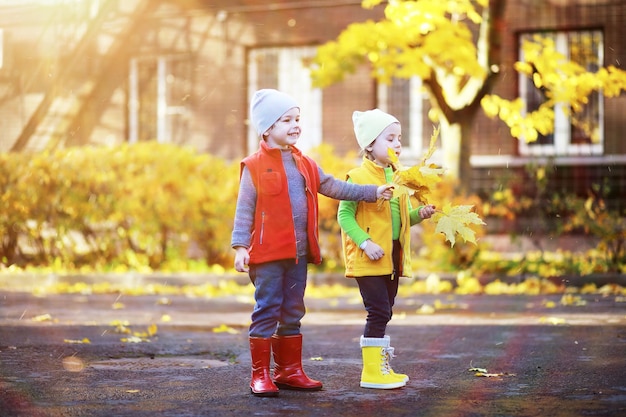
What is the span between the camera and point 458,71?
13.0 m

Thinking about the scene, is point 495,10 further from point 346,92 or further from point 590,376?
point 590,376

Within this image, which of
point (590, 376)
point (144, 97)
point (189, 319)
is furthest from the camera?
point (144, 97)

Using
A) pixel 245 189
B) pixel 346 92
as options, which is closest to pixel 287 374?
pixel 245 189

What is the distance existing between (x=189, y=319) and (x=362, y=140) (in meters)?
4.12

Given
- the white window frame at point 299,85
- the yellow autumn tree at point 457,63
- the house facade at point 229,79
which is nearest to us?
the yellow autumn tree at point 457,63

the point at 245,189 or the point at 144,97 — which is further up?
the point at 144,97

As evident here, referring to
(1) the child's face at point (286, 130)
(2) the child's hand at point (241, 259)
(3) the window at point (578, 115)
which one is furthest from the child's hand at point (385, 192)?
(3) the window at point (578, 115)

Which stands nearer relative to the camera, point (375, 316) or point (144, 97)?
point (375, 316)

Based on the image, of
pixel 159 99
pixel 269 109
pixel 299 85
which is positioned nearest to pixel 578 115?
pixel 299 85

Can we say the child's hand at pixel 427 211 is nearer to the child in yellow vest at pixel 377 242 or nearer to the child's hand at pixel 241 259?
the child in yellow vest at pixel 377 242

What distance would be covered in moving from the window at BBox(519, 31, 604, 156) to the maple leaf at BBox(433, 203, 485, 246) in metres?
12.3

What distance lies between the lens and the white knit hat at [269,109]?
5398 millimetres

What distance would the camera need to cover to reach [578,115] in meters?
17.6

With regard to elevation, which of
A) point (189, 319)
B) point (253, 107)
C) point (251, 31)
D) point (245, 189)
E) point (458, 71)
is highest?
point (251, 31)
